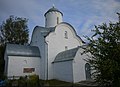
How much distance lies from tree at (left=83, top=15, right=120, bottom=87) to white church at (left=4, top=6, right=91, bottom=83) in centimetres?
1225

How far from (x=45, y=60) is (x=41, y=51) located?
216 cm

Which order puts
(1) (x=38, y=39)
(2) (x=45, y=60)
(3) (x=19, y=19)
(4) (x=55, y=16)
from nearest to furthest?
1. (2) (x=45, y=60)
2. (1) (x=38, y=39)
3. (4) (x=55, y=16)
4. (3) (x=19, y=19)

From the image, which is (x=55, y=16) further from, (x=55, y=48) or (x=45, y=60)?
(x=45, y=60)

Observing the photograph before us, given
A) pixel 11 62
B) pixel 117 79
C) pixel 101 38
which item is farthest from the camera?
pixel 11 62

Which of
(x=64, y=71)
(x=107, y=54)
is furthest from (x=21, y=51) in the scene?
(x=107, y=54)

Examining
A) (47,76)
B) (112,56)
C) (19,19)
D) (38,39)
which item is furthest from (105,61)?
(19,19)

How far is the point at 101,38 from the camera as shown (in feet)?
25.2

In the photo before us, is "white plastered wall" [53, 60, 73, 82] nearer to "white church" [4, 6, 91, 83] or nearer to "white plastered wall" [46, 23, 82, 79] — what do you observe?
"white church" [4, 6, 91, 83]

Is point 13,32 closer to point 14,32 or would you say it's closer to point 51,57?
point 14,32

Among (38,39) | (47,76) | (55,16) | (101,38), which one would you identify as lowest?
(47,76)

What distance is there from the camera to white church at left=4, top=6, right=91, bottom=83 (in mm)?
20453

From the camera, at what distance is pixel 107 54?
7.17m

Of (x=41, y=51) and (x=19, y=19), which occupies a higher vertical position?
(x=19, y=19)

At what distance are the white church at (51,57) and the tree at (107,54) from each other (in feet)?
40.2
